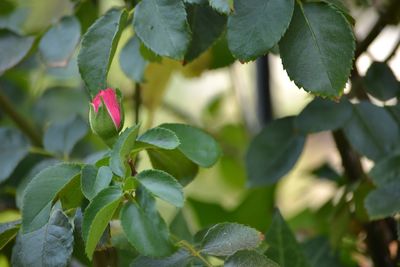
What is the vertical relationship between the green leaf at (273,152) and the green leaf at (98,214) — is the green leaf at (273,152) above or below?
below

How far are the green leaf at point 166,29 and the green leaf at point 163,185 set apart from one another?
0.08m

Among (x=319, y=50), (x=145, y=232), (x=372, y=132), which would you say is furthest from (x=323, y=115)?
(x=145, y=232)

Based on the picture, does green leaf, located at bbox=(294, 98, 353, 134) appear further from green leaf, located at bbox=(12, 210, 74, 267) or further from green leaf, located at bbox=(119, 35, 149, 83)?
green leaf, located at bbox=(12, 210, 74, 267)

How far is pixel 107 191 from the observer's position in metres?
0.41

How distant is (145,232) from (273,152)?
0.28m

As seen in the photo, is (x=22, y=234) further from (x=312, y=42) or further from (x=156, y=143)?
(x=312, y=42)

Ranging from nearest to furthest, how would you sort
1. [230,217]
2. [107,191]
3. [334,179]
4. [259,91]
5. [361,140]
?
[107,191] → [361,140] → [334,179] → [230,217] → [259,91]

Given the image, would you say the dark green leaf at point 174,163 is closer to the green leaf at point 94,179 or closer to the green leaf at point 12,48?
the green leaf at point 94,179

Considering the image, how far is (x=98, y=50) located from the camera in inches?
18.8

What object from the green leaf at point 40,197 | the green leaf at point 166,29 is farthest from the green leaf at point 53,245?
the green leaf at point 166,29

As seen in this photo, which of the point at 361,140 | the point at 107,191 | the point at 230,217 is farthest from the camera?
the point at 230,217

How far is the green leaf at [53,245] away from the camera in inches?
17.2

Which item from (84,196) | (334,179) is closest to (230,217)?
(334,179)

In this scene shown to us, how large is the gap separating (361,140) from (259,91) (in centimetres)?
49
